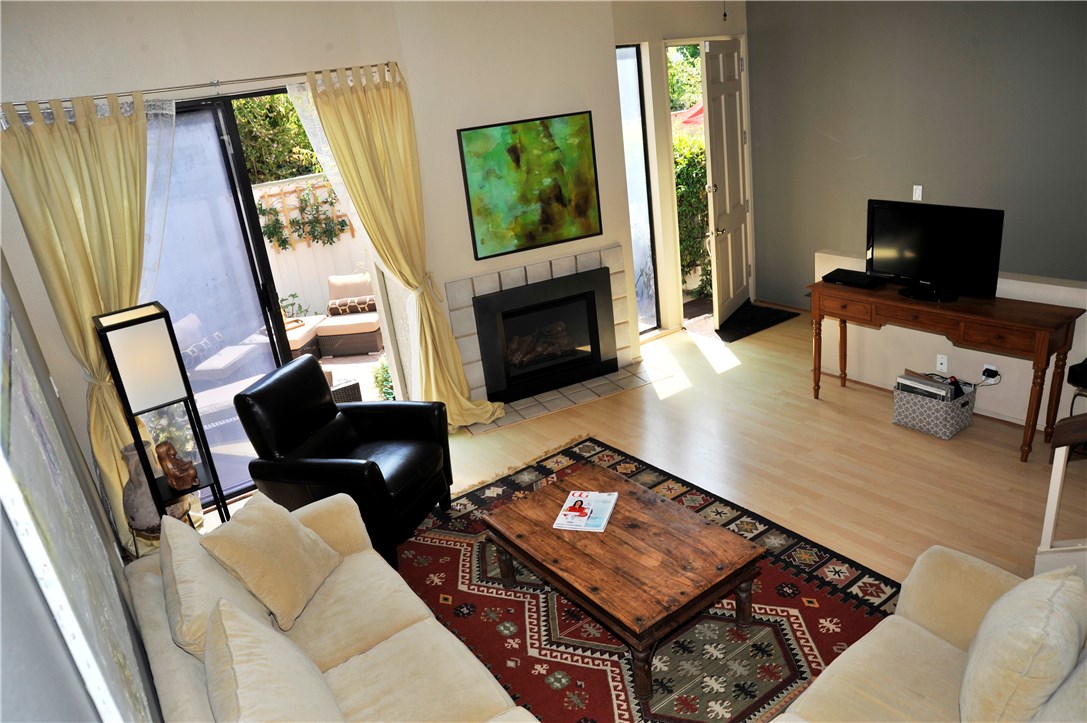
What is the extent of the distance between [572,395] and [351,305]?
2.54 m

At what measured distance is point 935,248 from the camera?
4176 millimetres

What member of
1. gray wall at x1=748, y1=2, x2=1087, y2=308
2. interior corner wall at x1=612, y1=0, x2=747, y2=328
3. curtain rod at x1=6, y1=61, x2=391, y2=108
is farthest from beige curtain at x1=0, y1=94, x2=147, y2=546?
gray wall at x1=748, y1=2, x2=1087, y2=308

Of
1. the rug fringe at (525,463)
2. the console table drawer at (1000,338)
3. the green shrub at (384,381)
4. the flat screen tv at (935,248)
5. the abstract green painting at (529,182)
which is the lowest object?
the rug fringe at (525,463)

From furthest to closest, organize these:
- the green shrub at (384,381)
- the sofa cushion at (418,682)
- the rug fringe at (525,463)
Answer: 1. the green shrub at (384,381)
2. the rug fringe at (525,463)
3. the sofa cushion at (418,682)

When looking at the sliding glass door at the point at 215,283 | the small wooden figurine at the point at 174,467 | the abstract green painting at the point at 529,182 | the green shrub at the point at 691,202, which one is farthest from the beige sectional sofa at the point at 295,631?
the green shrub at the point at 691,202

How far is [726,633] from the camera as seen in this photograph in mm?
2963

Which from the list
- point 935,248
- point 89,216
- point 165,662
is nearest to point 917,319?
point 935,248

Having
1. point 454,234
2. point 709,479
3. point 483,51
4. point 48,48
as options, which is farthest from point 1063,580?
point 48,48

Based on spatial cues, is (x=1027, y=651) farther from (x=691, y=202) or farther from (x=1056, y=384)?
(x=691, y=202)

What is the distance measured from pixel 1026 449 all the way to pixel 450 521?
10.1 ft

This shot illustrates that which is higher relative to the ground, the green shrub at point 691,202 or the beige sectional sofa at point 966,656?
the green shrub at point 691,202

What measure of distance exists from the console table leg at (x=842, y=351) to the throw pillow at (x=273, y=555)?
12.0 feet

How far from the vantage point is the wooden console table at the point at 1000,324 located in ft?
12.2

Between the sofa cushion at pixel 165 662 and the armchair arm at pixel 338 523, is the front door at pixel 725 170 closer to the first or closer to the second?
the armchair arm at pixel 338 523
